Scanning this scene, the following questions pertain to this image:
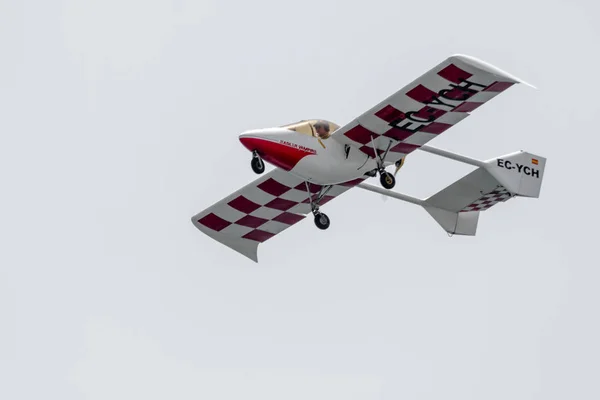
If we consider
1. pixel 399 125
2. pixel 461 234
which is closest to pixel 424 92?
pixel 399 125

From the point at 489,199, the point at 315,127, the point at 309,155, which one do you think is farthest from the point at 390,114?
the point at 489,199

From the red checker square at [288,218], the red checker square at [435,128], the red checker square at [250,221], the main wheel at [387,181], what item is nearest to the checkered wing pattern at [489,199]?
the red checker square at [435,128]

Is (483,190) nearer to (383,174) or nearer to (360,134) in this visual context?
(383,174)

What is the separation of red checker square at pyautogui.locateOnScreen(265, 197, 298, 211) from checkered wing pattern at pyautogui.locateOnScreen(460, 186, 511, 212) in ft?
14.7

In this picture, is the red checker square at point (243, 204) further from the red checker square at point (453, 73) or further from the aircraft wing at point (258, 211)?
the red checker square at point (453, 73)

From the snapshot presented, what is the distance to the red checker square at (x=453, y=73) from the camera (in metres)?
34.5

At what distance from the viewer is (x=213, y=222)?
40.0 m

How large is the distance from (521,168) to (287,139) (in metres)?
7.12

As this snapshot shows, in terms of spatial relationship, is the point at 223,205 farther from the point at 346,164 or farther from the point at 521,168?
A: the point at 521,168

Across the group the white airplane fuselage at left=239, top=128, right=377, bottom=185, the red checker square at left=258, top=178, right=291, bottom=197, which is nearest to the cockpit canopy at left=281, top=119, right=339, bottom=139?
the white airplane fuselage at left=239, top=128, right=377, bottom=185

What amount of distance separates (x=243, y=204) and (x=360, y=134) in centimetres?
A: 482

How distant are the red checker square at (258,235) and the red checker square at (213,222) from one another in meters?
0.71

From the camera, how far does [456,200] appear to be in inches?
1567

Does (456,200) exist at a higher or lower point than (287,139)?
lower
